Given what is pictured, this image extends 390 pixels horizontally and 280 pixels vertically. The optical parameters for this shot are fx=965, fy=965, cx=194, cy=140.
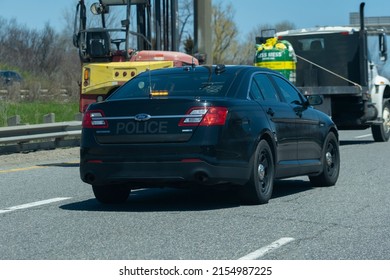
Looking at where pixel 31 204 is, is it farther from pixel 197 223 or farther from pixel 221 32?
pixel 221 32

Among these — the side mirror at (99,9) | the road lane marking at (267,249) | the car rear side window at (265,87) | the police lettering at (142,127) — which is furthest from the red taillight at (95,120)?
the side mirror at (99,9)

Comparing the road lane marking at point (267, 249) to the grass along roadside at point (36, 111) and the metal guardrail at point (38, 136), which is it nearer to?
the metal guardrail at point (38, 136)

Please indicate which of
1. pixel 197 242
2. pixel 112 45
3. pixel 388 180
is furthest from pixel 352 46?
pixel 197 242

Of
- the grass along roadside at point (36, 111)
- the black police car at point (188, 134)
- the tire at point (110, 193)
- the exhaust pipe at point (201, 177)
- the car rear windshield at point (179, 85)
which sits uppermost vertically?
the car rear windshield at point (179, 85)

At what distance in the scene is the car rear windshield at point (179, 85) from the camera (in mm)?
10555

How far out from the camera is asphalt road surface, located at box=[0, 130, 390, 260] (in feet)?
25.6

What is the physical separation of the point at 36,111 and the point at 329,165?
867 inches

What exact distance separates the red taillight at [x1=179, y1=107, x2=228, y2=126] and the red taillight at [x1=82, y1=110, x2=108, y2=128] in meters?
0.93

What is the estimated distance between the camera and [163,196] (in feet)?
39.2

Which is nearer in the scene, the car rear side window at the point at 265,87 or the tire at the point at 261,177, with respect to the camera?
the tire at the point at 261,177

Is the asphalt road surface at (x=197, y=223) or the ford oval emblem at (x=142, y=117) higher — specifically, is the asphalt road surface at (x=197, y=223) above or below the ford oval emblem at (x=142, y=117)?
below

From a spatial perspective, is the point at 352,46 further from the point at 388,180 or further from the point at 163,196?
the point at 163,196

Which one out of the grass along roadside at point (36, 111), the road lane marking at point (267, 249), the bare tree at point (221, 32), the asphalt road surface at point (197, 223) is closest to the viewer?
the road lane marking at point (267, 249)

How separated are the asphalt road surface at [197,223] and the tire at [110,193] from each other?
0.13 meters
